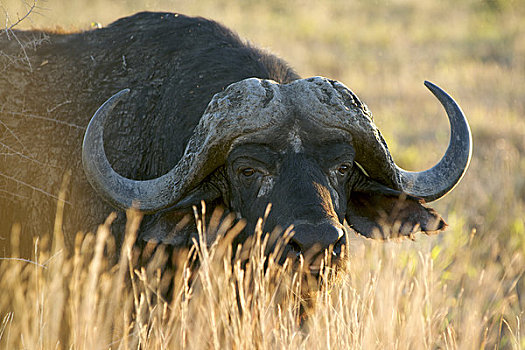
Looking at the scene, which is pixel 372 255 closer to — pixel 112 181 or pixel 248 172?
pixel 248 172

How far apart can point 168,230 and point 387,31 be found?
1670 centimetres

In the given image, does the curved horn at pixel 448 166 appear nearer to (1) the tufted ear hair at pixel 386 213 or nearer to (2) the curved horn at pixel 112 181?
(1) the tufted ear hair at pixel 386 213

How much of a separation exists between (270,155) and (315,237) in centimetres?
69

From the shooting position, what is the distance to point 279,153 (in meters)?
4.09

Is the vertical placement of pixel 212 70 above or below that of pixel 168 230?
above

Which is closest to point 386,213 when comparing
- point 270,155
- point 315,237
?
point 270,155

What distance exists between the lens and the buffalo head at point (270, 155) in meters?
4.00

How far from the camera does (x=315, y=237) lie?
3584 mm

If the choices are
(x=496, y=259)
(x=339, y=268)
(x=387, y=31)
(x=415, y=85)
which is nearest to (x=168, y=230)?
(x=339, y=268)

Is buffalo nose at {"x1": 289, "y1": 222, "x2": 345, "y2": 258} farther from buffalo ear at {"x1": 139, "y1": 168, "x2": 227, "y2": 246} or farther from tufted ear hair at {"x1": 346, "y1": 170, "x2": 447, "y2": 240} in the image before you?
tufted ear hair at {"x1": 346, "y1": 170, "x2": 447, "y2": 240}

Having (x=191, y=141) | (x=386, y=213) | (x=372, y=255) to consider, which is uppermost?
(x=191, y=141)

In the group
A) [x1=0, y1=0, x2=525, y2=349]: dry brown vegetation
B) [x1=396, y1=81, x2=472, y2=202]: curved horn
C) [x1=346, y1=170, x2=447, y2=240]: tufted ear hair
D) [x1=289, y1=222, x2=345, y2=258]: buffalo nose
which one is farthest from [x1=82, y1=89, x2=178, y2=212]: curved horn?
[x1=396, y1=81, x2=472, y2=202]: curved horn

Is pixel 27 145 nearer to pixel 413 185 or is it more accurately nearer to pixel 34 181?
pixel 34 181

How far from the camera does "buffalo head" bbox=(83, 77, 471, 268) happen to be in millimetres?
4000
